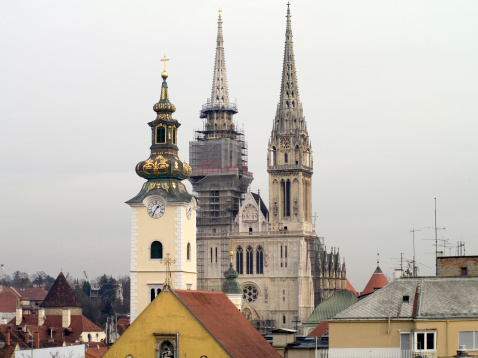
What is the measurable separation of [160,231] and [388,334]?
22665 mm

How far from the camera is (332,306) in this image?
117m

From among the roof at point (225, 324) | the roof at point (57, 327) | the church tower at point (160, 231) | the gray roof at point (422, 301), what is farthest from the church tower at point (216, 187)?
the gray roof at point (422, 301)

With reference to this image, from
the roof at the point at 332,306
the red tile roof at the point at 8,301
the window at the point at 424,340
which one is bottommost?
the window at the point at 424,340

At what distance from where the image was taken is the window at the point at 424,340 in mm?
43062

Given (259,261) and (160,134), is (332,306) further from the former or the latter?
(160,134)

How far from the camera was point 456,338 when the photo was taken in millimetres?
43031

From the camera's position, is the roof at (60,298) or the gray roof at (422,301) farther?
the roof at (60,298)

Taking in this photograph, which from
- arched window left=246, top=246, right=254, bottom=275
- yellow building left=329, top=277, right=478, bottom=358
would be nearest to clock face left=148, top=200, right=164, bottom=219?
yellow building left=329, top=277, right=478, bottom=358

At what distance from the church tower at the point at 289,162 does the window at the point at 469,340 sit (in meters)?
105

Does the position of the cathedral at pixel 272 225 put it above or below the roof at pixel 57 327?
above

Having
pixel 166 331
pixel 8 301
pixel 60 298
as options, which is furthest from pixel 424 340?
pixel 8 301

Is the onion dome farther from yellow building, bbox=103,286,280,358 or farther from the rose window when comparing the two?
the rose window

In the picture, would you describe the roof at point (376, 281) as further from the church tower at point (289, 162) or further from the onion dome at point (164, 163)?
the onion dome at point (164, 163)

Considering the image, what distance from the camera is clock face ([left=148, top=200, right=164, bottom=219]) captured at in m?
64.7
